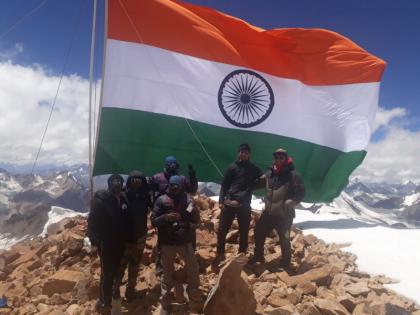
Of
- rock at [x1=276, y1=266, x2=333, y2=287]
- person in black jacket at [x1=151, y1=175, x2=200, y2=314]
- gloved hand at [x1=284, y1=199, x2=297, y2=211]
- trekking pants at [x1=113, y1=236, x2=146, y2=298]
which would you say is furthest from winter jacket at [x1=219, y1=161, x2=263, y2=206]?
trekking pants at [x1=113, y1=236, x2=146, y2=298]

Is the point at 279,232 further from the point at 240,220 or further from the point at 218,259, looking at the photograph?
the point at 218,259

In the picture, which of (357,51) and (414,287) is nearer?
(414,287)

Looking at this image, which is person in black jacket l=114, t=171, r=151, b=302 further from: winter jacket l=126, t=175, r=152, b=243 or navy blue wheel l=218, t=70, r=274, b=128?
navy blue wheel l=218, t=70, r=274, b=128

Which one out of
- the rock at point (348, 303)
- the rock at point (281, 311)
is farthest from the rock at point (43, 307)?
the rock at point (348, 303)

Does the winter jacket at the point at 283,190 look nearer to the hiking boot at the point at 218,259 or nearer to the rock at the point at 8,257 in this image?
the hiking boot at the point at 218,259

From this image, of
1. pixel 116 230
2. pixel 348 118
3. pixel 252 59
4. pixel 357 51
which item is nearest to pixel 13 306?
pixel 116 230

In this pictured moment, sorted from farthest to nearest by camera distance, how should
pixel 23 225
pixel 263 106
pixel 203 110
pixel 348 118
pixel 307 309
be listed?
pixel 23 225, pixel 348 118, pixel 263 106, pixel 203 110, pixel 307 309

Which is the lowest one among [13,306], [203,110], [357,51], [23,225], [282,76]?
[23,225]

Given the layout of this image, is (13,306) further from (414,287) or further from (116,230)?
(414,287)
